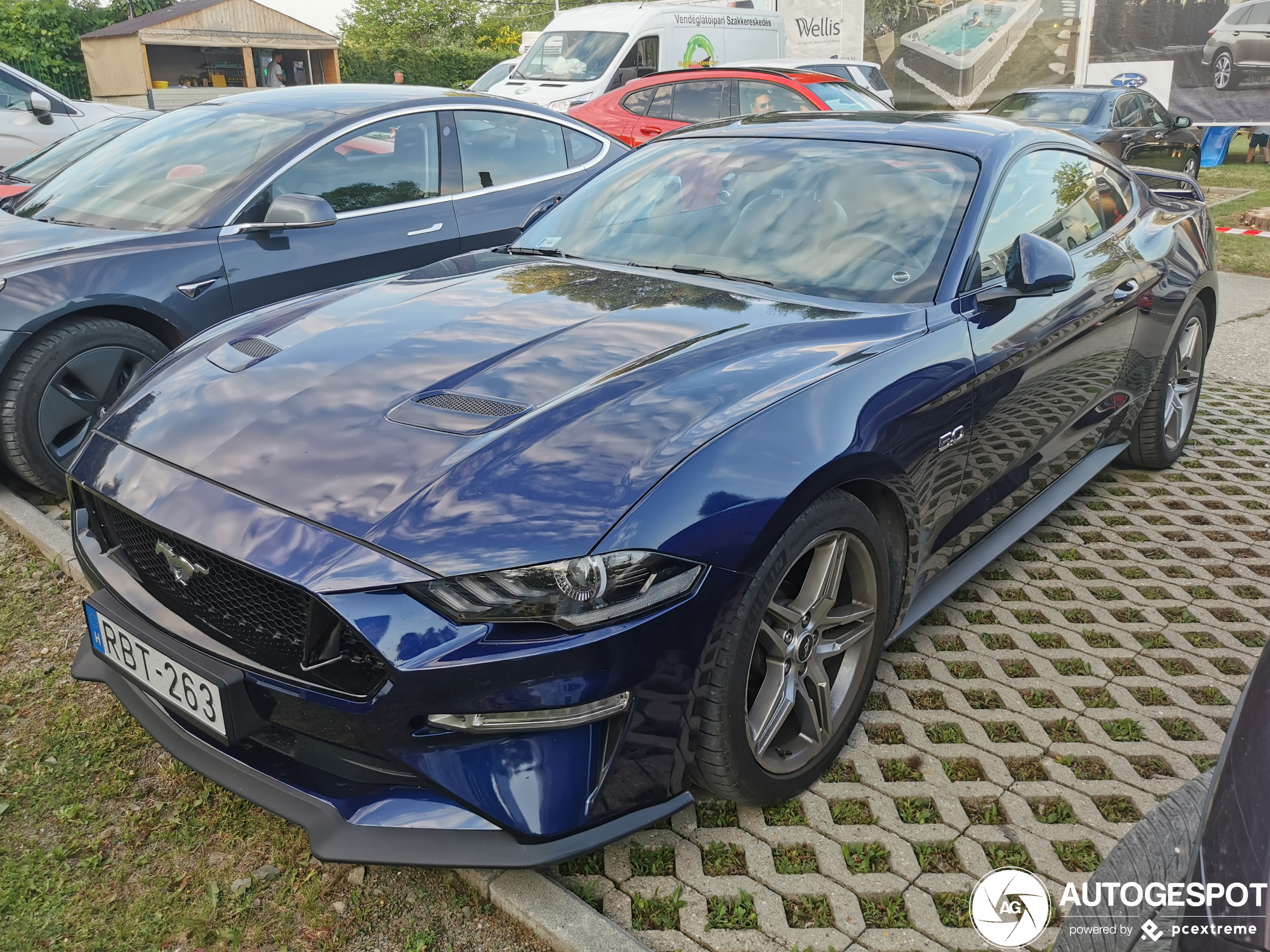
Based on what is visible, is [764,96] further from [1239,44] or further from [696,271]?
[1239,44]

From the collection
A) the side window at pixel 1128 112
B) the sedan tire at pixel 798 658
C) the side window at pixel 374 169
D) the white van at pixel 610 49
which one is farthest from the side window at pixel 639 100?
the sedan tire at pixel 798 658

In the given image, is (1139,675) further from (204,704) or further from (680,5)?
(680,5)

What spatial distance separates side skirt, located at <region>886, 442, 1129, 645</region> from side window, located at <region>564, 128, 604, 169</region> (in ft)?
11.1

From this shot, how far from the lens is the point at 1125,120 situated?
44.8 ft

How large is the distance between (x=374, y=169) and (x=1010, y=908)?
425 cm

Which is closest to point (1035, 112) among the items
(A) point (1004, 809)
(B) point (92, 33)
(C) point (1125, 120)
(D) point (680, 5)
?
(C) point (1125, 120)

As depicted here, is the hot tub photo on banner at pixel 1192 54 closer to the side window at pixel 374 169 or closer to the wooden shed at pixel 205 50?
the side window at pixel 374 169

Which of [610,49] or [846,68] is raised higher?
[610,49]

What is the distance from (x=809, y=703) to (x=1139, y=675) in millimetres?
1314

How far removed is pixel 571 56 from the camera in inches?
612

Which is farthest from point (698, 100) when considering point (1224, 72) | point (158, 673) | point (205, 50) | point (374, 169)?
point (205, 50)

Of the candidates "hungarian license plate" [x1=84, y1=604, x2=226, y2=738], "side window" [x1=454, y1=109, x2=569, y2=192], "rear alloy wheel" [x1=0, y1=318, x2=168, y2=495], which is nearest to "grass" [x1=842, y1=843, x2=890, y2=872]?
"hungarian license plate" [x1=84, y1=604, x2=226, y2=738]

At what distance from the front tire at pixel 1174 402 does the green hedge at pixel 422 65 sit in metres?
35.1

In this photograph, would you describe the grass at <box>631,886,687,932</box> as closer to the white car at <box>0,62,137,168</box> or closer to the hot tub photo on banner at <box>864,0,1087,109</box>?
the white car at <box>0,62,137,168</box>
